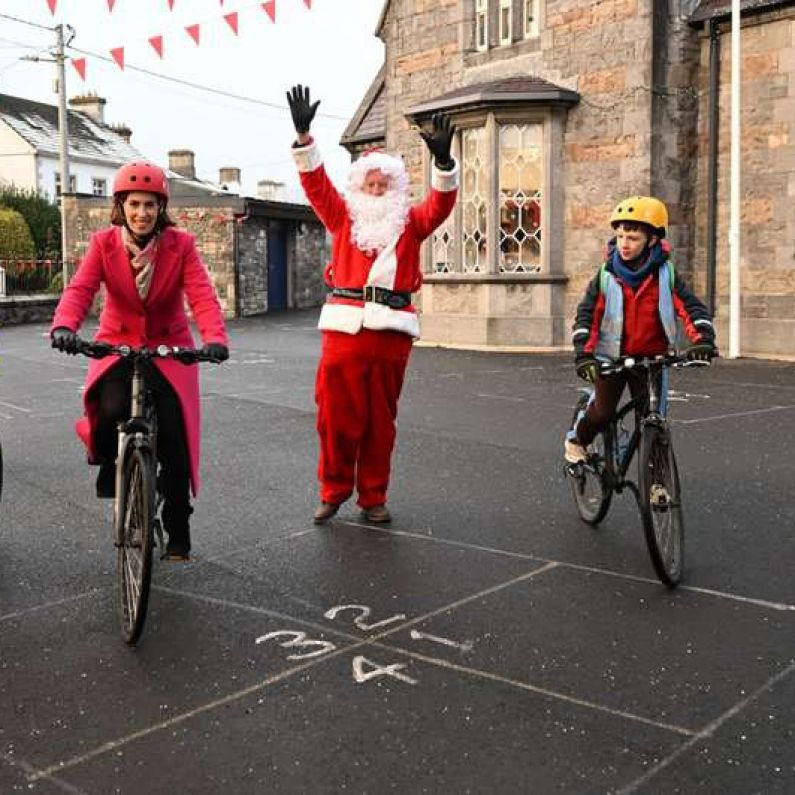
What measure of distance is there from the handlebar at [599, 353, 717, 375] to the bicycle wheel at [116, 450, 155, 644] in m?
2.04

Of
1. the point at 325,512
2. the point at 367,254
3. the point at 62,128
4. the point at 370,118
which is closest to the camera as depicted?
the point at 367,254

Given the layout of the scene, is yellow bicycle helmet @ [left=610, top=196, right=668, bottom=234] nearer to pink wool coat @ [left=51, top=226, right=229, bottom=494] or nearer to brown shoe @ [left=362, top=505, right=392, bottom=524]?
pink wool coat @ [left=51, top=226, right=229, bottom=494]

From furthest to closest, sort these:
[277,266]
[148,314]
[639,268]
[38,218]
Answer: [38,218] → [277,266] → [639,268] → [148,314]

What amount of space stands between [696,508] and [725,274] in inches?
388

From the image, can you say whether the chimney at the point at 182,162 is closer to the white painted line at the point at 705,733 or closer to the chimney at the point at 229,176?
the chimney at the point at 229,176

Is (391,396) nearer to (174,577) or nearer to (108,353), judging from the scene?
(174,577)

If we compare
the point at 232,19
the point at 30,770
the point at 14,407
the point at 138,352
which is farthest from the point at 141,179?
the point at 232,19

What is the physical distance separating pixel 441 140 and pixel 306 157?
0.72 meters

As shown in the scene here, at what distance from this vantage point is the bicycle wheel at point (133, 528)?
388cm

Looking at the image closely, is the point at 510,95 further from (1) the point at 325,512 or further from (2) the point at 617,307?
(2) the point at 617,307

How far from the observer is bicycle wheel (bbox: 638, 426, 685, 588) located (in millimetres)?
4445

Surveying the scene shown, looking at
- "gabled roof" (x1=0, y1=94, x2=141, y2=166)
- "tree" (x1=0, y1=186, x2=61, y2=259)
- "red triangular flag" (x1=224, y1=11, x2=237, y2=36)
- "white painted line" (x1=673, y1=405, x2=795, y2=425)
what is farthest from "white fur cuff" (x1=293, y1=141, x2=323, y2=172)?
"gabled roof" (x1=0, y1=94, x2=141, y2=166)

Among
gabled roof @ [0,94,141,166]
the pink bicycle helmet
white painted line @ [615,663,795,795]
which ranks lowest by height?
white painted line @ [615,663,795,795]

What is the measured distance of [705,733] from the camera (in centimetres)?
311
